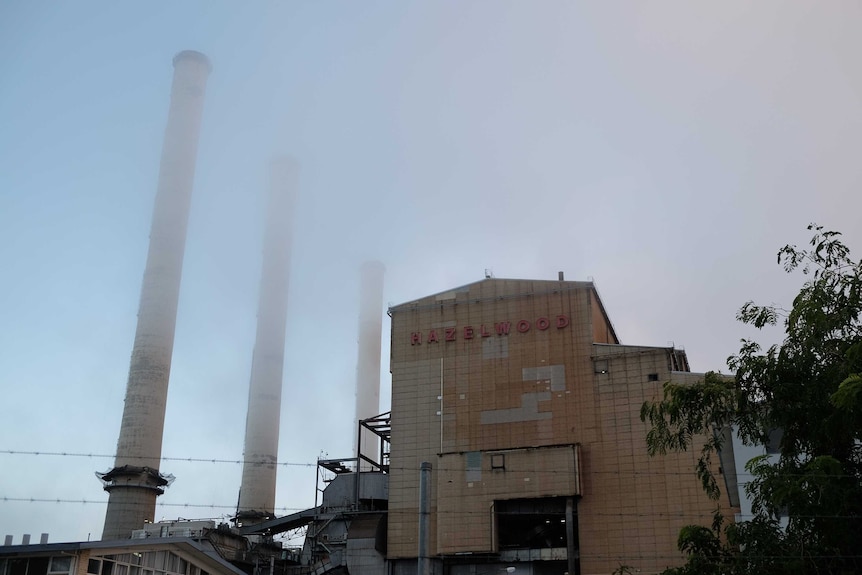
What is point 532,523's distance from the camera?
76000 millimetres

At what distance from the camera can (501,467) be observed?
70250mm

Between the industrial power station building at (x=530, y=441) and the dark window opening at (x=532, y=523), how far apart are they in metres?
0.12

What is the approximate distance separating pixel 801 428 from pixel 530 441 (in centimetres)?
4442

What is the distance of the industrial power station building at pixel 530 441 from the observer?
66562 mm

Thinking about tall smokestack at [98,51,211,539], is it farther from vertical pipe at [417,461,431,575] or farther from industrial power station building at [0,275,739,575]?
vertical pipe at [417,461,431,575]

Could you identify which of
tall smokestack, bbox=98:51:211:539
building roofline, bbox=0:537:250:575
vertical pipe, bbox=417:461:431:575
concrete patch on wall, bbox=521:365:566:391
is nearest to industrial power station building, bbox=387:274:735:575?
concrete patch on wall, bbox=521:365:566:391

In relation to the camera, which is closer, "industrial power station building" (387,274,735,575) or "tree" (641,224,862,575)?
"tree" (641,224,862,575)

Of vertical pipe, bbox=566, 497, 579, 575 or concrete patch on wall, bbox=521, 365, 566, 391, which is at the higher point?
concrete patch on wall, bbox=521, 365, 566, 391

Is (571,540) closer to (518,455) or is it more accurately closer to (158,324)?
(518,455)

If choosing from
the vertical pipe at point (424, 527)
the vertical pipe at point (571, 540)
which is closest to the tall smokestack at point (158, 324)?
the vertical pipe at point (571, 540)

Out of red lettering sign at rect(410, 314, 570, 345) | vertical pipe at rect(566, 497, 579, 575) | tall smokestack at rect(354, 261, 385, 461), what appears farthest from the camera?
tall smokestack at rect(354, 261, 385, 461)

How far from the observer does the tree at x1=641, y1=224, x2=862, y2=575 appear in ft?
80.4

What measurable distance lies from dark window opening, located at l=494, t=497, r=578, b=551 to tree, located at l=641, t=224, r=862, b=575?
42.5 metres

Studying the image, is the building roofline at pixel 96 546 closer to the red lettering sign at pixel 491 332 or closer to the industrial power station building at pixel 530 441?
the industrial power station building at pixel 530 441
